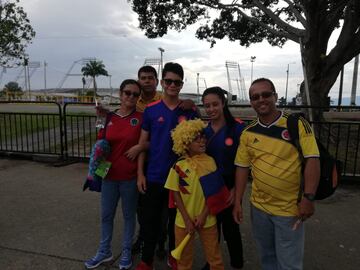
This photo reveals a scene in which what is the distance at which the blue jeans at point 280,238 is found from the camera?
2.38 metres

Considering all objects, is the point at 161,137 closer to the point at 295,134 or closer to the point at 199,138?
the point at 199,138

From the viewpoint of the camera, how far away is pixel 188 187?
2.70 m

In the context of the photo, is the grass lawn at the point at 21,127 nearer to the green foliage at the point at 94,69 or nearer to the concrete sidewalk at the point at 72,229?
the concrete sidewalk at the point at 72,229

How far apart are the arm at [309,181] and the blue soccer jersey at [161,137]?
1.10 metres

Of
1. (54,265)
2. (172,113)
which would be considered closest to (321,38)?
(172,113)

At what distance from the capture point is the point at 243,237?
4016mm

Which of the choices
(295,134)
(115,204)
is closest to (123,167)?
(115,204)

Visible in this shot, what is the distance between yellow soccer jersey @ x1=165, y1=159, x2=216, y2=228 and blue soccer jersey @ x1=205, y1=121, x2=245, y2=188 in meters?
0.24

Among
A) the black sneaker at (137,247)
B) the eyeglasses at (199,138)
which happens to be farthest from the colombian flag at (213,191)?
the black sneaker at (137,247)

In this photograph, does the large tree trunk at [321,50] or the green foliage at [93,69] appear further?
the green foliage at [93,69]

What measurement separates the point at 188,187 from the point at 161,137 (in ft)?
1.66

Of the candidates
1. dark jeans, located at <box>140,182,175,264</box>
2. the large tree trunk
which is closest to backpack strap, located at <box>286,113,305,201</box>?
dark jeans, located at <box>140,182,175,264</box>

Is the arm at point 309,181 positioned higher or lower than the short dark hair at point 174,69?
lower

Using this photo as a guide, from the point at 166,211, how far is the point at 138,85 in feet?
4.22
